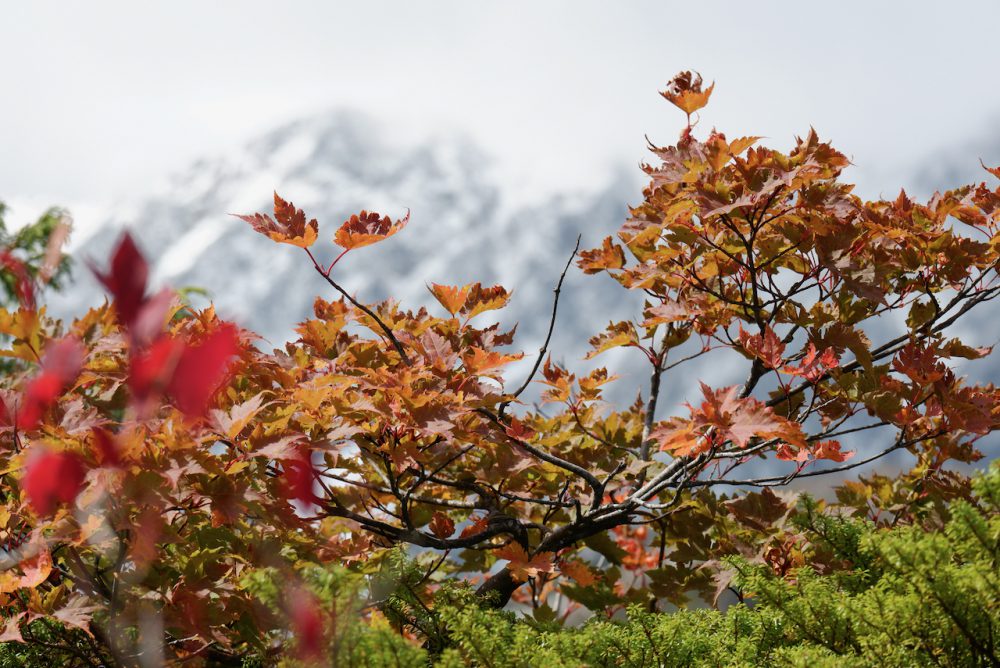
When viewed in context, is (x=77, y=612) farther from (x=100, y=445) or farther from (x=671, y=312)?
(x=671, y=312)

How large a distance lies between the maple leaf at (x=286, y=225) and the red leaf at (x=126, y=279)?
136 cm

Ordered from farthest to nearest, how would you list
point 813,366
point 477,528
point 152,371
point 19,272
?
point 477,528 < point 813,366 < point 19,272 < point 152,371

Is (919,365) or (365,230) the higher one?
(365,230)

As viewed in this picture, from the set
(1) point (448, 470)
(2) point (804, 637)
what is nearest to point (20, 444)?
(1) point (448, 470)

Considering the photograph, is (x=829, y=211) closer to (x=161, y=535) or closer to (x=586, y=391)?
(x=586, y=391)

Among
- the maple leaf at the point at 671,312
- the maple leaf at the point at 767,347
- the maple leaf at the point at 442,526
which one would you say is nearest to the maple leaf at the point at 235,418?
the maple leaf at the point at 442,526

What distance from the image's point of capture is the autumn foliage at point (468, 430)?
6.85 feet

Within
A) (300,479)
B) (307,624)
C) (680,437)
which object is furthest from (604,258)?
(307,624)

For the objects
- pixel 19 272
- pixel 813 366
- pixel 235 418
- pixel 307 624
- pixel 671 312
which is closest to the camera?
pixel 19 272

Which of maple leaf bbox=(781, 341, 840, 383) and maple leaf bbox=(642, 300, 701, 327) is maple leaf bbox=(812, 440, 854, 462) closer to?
maple leaf bbox=(781, 341, 840, 383)

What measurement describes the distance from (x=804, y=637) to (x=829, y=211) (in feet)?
4.23

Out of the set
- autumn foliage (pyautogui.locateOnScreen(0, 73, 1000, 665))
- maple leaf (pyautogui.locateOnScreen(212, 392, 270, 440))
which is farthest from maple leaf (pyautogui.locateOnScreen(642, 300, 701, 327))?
maple leaf (pyautogui.locateOnScreen(212, 392, 270, 440))

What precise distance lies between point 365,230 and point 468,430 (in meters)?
0.70

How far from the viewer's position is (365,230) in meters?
2.38
